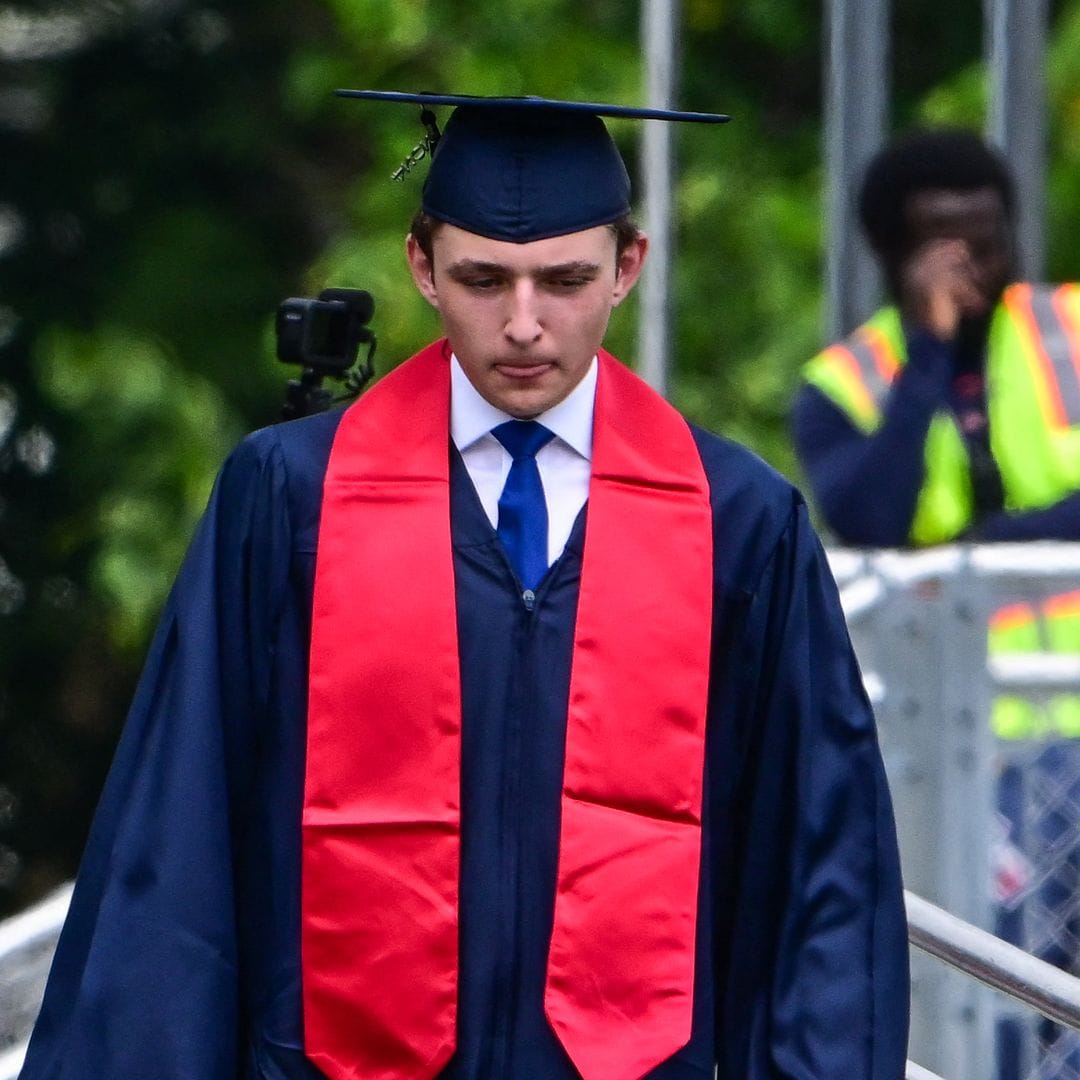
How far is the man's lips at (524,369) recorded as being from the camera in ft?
9.04

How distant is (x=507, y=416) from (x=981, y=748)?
2.14 meters

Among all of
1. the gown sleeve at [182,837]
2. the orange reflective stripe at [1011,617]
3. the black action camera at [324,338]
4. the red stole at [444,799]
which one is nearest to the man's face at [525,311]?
the red stole at [444,799]

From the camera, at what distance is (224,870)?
2.75m

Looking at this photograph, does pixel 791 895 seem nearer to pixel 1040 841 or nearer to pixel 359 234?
pixel 1040 841

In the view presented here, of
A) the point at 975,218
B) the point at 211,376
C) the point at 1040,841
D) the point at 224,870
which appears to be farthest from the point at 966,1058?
the point at 211,376

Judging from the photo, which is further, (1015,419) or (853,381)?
(853,381)

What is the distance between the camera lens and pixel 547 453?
9.39 feet

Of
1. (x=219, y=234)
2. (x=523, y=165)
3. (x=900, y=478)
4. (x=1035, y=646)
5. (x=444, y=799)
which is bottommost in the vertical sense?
(x=1035, y=646)

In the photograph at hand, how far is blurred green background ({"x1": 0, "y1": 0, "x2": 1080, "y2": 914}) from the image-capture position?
8781 mm

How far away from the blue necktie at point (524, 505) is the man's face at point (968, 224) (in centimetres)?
250

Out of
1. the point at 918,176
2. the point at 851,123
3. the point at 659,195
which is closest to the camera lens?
the point at 918,176

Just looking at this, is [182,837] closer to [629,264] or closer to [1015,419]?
[629,264]

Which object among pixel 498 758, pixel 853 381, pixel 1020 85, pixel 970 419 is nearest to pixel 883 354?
pixel 853 381

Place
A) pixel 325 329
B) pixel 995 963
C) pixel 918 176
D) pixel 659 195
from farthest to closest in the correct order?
pixel 659 195
pixel 918 176
pixel 325 329
pixel 995 963
